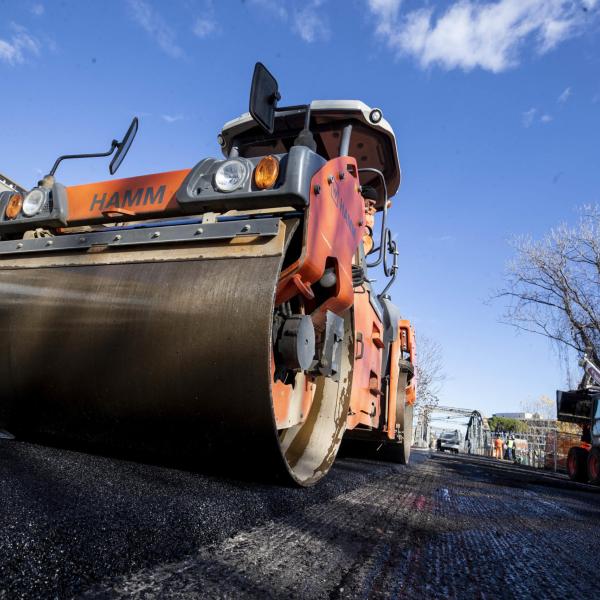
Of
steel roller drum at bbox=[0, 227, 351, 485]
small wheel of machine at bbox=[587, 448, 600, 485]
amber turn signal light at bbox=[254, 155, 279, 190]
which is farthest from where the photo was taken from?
small wheel of machine at bbox=[587, 448, 600, 485]

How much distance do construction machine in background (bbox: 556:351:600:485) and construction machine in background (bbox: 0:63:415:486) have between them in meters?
10.3

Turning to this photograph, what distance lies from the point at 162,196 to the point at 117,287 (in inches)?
19.7

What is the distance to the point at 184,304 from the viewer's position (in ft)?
5.65

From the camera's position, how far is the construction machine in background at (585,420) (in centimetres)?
1061

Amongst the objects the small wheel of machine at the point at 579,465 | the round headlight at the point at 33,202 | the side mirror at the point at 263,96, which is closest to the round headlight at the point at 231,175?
the side mirror at the point at 263,96

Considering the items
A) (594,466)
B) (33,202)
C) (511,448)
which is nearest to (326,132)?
(33,202)

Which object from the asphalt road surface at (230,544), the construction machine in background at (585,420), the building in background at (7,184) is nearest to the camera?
the asphalt road surface at (230,544)

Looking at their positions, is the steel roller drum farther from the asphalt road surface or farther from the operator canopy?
the operator canopy

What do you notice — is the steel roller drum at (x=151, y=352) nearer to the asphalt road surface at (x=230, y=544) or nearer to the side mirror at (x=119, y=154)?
the asphalt road surface at (x=230, y=544)

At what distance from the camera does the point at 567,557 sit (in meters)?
1.63

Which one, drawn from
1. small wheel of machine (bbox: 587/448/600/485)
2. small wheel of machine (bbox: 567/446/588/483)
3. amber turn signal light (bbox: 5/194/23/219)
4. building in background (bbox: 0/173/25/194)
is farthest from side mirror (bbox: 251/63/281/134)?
building in background (bbox: 0/173/25/194)

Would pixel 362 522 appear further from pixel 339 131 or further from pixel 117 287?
pixel 339 131

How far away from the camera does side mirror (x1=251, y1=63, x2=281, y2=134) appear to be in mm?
1994

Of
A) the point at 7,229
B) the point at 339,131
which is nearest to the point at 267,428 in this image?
the point at 7,229
